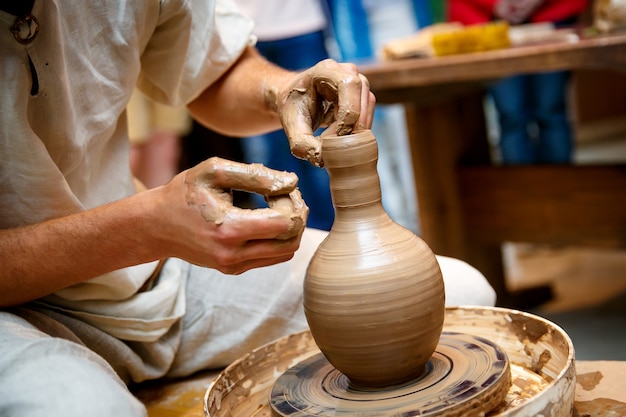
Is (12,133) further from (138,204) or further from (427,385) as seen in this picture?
(427,385)

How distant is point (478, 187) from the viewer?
2855mm

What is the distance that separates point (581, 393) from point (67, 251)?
83 cm

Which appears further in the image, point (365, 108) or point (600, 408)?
point (365, 108)

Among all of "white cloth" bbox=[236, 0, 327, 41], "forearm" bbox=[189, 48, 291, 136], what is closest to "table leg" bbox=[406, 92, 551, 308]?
"white cloth" bbox=[236, 0, 327, 41]

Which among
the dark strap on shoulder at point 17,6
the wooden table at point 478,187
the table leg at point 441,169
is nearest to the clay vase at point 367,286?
the dark strap on shoulder at point 17,6

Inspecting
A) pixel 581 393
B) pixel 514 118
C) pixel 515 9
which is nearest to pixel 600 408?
pixel 581 393

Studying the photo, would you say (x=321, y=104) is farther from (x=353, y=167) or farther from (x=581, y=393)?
(x=581, y=393)

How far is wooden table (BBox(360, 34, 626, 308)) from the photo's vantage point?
2.60m

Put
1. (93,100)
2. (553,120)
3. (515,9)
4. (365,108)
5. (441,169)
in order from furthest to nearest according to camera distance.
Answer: (553,120) < (515,9) < (441,169) < (93,100) < (365,108)

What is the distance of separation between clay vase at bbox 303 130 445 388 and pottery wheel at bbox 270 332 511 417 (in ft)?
0.11

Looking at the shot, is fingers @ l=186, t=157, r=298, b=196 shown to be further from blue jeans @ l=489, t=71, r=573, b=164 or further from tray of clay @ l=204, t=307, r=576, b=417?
blue jeans @ l=489, t=71, r=573, b=164

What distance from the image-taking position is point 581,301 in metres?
3.02

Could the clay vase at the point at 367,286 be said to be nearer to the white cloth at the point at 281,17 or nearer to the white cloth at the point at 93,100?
the white cloth at the point at 93,100

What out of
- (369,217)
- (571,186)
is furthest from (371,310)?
(571,186)
